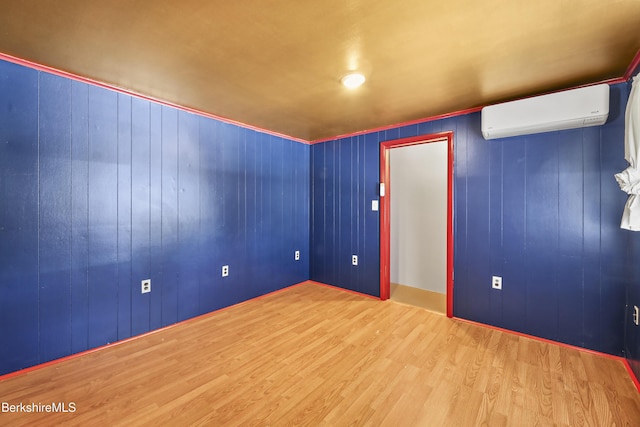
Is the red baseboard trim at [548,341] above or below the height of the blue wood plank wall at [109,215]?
below

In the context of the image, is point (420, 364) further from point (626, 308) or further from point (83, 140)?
point (83, 140)

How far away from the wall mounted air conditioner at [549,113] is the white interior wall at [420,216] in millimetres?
1274

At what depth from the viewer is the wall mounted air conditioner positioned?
192 centimetres

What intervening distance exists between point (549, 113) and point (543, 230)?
98 centimetres

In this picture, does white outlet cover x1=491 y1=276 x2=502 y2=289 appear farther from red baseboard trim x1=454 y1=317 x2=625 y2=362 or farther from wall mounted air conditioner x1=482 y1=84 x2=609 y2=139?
wall mounted air conditioner x1=482 y1=84 x2=609 y2=139

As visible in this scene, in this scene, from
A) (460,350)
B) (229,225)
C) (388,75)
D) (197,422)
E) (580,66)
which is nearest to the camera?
(197,422)

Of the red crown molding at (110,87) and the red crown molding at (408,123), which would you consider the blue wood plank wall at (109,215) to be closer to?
the red crown molding at (110,87)

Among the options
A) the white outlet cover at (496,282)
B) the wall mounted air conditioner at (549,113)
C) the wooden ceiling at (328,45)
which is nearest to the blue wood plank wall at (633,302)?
the wall mounted air conditioner at (549,113)

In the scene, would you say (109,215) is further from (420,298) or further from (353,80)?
(420,298)

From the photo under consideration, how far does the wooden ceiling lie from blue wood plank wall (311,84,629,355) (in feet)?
1.60

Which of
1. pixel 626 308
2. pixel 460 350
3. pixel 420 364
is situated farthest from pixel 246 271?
pixel 626 308

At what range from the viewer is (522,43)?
1541 mm

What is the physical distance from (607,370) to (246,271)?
3.29m

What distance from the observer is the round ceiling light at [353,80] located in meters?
1.94
